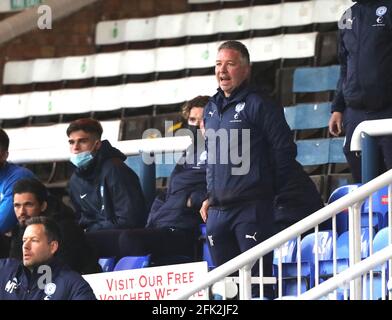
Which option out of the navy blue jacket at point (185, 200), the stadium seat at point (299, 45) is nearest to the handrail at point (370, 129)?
the navy blue jacket at point (185, 200)

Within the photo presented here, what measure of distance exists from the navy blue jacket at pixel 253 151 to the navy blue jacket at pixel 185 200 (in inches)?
26.2

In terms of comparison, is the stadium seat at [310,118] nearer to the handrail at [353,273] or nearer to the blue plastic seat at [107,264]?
the blue plastic seat at [107,264]

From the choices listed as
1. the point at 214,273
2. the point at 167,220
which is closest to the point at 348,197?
the point at 214,273

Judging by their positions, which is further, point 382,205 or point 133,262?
point 133,262

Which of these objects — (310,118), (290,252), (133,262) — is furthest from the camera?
(310,118)

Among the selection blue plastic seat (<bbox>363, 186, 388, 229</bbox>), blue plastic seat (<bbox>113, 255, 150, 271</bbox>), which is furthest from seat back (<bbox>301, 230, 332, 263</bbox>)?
blue plastic seat (<bbox>113, 255, 150, 271</bbox>)

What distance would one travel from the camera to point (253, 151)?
731cm

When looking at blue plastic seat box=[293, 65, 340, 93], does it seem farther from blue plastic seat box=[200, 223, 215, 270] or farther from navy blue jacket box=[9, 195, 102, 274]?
navy blue jacket box=[9, 195, 102, 274]

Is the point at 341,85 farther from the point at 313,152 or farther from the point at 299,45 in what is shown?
the point at 299,45

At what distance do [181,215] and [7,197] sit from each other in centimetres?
106

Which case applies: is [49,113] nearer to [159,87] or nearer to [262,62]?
[159,87]

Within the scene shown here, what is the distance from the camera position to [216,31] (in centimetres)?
1247

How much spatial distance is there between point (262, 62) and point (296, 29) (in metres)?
0.46

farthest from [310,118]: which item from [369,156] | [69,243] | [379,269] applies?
[379,269]
